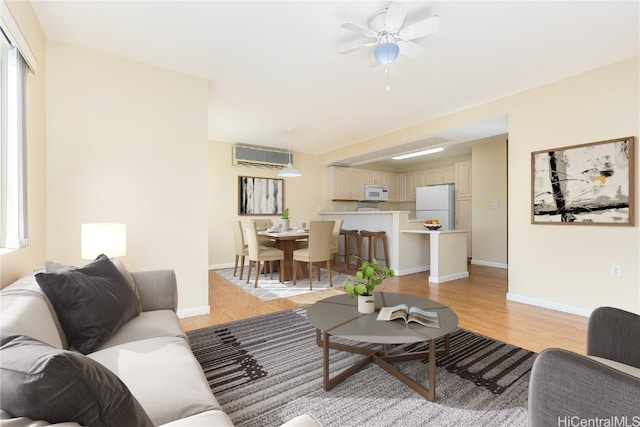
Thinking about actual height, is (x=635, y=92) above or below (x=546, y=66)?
below

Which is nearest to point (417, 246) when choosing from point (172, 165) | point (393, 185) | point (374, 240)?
point (374, 240)

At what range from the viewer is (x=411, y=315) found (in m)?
1.80

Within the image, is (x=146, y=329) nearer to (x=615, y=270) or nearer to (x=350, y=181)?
(x=615, y=270)

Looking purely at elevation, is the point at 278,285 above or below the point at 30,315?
below

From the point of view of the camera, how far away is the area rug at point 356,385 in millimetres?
1465

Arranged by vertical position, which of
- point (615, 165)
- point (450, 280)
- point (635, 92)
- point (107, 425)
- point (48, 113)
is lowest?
point (450, 280)

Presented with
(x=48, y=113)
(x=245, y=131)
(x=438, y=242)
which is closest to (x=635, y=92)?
(x=438, y=242)

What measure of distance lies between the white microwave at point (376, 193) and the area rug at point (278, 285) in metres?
2.98

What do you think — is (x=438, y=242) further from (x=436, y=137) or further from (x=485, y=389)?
(x=485, y=389)

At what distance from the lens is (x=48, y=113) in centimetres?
239

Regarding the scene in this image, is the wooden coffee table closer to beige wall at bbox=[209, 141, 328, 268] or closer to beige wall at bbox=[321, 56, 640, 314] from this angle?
beige wall at bbox=[321, 56, 640, 314]

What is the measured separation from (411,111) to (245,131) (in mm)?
2791

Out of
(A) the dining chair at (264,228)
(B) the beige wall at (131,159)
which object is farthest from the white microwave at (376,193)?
(B) the beige wall at (131,159)

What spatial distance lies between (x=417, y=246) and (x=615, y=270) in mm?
2640
